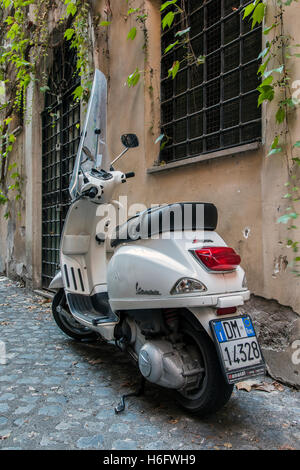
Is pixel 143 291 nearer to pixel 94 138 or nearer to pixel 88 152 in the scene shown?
pixel 88 152

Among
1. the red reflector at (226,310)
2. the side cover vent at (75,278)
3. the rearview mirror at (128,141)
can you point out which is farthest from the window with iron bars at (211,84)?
the side cover vent at (75,278)

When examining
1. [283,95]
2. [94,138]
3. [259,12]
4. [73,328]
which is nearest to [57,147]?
[94,138]

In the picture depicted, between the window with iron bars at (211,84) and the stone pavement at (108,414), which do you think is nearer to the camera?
the stone pavement at (108,414)

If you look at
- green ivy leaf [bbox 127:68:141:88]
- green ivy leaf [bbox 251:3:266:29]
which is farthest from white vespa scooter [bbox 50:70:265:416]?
green ivy leaf [bbox 127:68:141:88]

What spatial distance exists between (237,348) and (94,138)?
85.5 inches

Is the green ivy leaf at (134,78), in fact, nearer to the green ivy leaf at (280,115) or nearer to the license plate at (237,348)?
the green ivy leaf at (280,115)

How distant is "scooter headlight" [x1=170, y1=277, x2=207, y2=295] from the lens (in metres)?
1.94

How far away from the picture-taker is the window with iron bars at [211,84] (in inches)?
120

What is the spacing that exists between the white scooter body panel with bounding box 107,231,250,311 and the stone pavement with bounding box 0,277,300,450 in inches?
24.2

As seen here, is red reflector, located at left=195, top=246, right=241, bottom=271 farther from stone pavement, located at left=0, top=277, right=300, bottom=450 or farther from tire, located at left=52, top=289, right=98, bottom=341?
tire, located at left=52, top=289, right=98, bottom=341

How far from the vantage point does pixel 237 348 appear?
6.24 feet

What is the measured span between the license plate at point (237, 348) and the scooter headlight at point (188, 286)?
176 millimetres
